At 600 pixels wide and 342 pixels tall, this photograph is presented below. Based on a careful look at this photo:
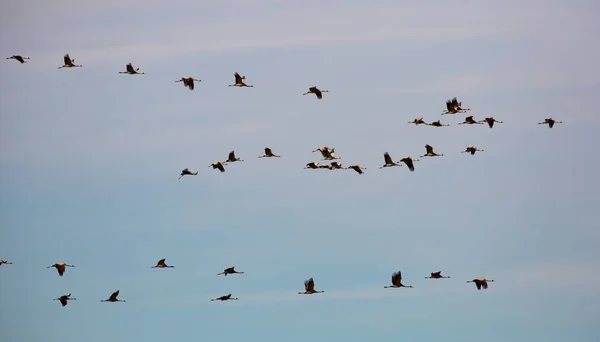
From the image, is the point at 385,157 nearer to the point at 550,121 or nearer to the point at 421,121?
the point at 421,121

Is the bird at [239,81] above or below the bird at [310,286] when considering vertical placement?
above

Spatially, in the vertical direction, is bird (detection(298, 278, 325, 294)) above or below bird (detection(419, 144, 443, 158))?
below

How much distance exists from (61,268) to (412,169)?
3528 cm

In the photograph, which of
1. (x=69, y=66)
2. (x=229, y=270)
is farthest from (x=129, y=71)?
(x=229, y=270)

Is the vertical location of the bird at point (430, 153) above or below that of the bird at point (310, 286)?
above

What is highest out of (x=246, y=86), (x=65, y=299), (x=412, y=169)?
(x=246, y=86)

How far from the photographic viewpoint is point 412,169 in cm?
14162

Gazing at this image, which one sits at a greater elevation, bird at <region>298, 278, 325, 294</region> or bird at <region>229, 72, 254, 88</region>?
bird at <region>229, 72, 254, 88</region>

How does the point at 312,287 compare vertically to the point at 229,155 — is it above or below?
below

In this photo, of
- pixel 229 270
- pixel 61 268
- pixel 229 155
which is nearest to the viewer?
pixel 61 268

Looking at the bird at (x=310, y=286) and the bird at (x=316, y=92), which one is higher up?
the bird at (x=316, y=92)

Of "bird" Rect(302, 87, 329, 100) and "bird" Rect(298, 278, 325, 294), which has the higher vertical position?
"bird" Rect(302, 87, 329, 100)

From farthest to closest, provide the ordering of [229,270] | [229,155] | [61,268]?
[229,155]
[229,270]
[61,268]

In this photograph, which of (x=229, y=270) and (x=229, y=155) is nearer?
(x=229, y=270)
